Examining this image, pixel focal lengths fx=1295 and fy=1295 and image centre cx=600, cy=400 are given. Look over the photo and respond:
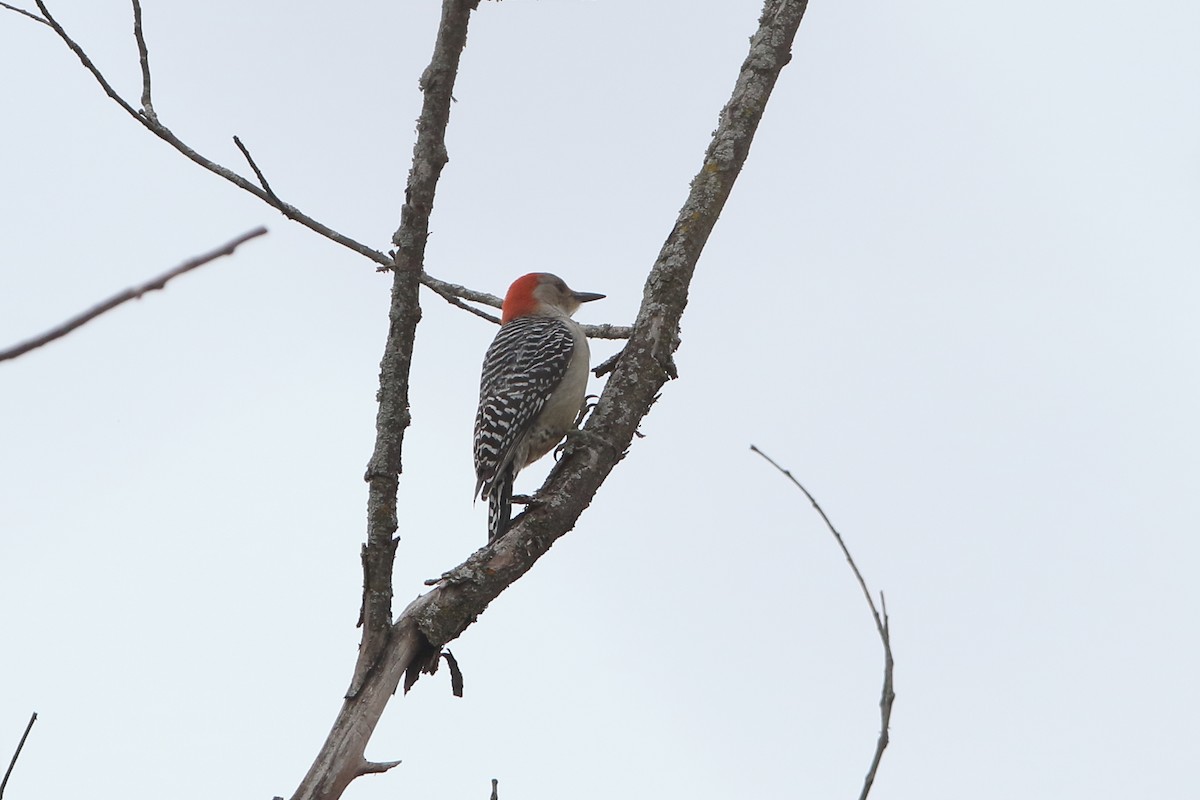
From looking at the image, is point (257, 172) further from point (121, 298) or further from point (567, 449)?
point (121, 298)

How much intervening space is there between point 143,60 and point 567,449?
7.75 ft

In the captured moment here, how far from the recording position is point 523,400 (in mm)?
7648

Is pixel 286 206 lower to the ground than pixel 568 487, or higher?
higher

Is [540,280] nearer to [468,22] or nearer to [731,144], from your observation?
[731,144]

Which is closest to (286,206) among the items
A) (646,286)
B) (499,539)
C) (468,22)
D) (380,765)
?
(646,286)

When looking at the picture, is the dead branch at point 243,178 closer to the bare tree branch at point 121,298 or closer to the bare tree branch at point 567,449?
the bare tree branch at point 567,449

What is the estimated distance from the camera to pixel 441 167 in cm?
399

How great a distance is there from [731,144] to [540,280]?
3821 millimetres

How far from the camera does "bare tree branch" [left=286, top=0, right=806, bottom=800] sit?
4.24m

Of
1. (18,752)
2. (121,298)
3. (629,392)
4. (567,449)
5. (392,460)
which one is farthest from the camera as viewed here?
(629,392)

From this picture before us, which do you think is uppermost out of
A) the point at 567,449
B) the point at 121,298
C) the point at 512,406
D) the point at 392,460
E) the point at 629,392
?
the point at 512,406

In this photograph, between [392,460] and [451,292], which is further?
[451,292]

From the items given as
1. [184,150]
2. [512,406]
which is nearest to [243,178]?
[184,150]

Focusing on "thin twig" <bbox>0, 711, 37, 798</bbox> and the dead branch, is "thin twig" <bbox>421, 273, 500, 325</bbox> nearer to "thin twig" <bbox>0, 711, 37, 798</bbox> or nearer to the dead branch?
the dead branch
